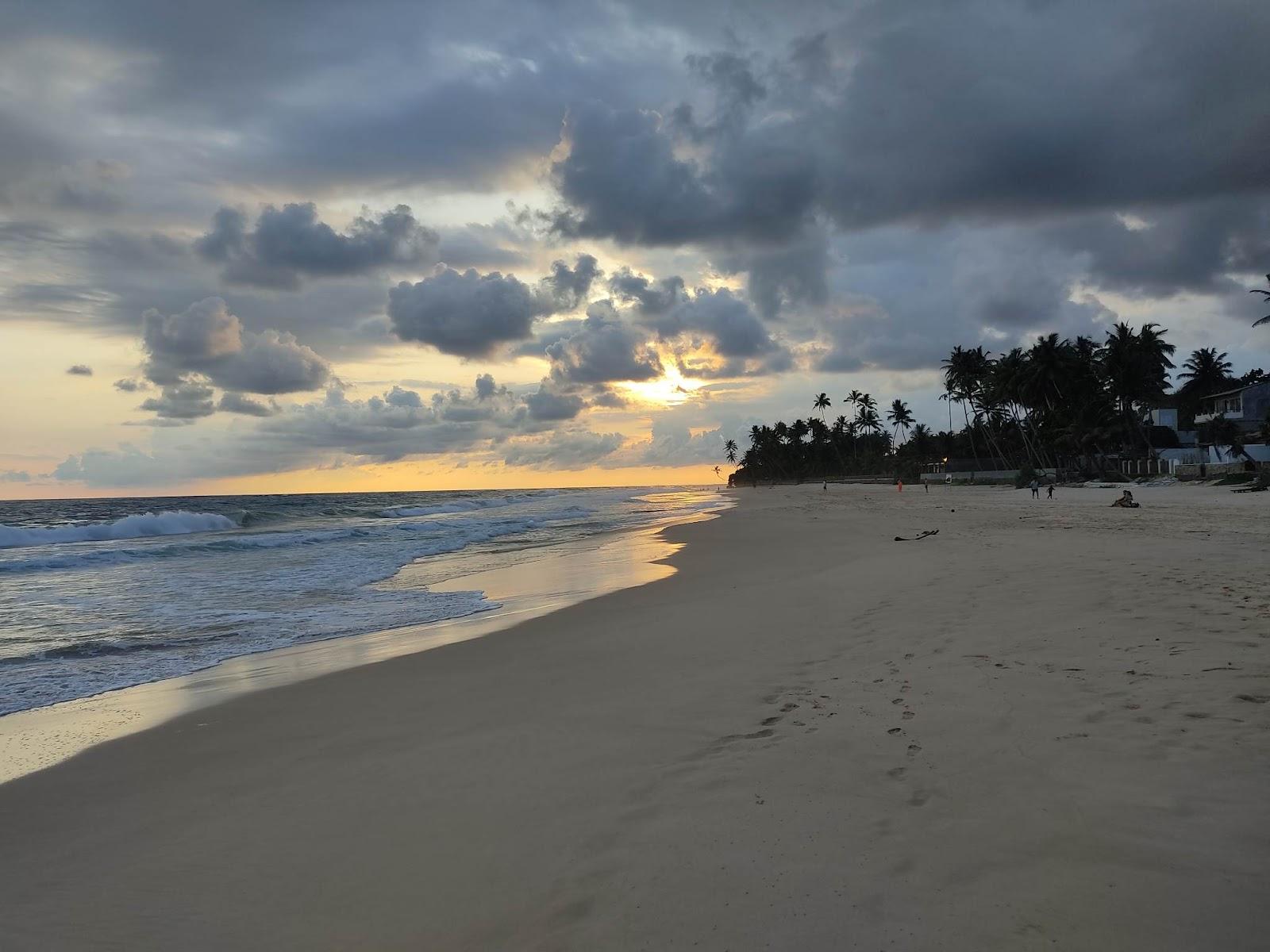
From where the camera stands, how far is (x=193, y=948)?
3076mm

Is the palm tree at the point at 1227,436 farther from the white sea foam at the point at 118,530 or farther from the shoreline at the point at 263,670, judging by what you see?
the white sea foam at the point at 118,530

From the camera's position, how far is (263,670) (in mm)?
8617

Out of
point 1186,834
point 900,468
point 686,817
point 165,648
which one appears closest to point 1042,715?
point 1186,834

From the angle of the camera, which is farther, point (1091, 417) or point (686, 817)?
point (1091, 417)

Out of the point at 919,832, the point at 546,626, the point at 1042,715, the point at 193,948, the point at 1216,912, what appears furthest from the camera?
the point at 546,626

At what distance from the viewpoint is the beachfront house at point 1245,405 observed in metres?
62.9

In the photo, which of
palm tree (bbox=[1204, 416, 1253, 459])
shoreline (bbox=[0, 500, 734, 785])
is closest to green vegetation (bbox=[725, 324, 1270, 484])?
palm tree (bbox=[1204, 416, 1253, 459])

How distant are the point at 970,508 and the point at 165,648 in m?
34.1

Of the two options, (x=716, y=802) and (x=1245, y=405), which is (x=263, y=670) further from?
(x=1245, y=405)

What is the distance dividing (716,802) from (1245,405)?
83353mm

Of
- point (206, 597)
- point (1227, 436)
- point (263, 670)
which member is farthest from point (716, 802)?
point (1227, 436)

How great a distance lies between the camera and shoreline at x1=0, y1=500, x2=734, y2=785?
629cm

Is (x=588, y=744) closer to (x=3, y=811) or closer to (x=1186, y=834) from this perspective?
(x=1186, y=834)

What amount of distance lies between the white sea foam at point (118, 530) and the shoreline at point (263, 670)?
36367 mm
